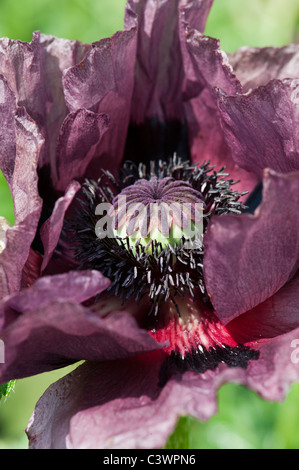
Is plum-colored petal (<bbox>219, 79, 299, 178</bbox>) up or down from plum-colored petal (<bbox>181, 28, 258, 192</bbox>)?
down

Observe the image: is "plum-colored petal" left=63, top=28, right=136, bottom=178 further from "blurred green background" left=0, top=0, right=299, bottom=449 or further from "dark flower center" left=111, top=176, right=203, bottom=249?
"blurred green background" left=0, top=0, right=299, bottom=449

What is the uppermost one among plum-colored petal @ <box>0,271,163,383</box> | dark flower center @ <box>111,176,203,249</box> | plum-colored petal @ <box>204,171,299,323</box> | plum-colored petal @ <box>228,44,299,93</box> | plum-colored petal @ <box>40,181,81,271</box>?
plum-colored petal @ <box>228,44,299,93</box>

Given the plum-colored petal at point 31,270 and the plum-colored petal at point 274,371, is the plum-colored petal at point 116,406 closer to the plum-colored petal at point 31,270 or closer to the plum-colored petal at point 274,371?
the plum-colored petal at point 274,371

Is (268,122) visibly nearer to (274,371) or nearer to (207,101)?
(207,101)

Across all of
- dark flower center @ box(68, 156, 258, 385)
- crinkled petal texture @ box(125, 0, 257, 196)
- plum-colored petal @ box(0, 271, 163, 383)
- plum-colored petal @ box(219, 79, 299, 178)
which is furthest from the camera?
crinkled petal texture @ box(125, 0, 257, 196)

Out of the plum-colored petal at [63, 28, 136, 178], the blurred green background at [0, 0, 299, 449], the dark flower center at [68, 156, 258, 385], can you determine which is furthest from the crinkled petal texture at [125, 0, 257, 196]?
the blurred green background at [0, 0, 299, 449]

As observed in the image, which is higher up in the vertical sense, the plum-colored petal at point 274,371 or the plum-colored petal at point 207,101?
the plum-colored petal at point 207,101

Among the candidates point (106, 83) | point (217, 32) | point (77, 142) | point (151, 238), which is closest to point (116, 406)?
point (151, 238)

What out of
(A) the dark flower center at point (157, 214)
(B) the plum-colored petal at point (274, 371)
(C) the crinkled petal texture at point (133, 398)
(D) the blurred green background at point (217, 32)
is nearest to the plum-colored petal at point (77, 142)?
(A) the dark flower center at point (157, 214)
